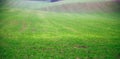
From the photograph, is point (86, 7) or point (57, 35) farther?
point (86, 7)

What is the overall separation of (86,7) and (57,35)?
1.04 m

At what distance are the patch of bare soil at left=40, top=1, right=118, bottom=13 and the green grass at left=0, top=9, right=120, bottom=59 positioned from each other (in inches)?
6.5

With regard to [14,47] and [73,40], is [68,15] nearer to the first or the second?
[73,40]

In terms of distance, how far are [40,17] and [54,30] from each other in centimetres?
45

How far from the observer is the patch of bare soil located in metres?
4.34

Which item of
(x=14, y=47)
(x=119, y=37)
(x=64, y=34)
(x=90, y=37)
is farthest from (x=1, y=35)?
(x=119, y=37)

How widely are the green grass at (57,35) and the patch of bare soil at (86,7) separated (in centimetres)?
17

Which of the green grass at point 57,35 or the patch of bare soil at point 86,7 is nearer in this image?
the green grass at point 57,35

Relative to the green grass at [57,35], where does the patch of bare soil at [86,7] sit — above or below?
above

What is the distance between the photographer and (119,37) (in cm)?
402

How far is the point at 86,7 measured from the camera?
4.42 meters

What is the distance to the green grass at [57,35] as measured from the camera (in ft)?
12.3

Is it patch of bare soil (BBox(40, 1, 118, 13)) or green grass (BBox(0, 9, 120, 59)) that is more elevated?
patch of bare soil (BBox(40, 1, 118, 13))

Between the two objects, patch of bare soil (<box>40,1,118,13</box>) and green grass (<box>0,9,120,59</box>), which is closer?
green grass (<box>0,9,120,59</box>)
